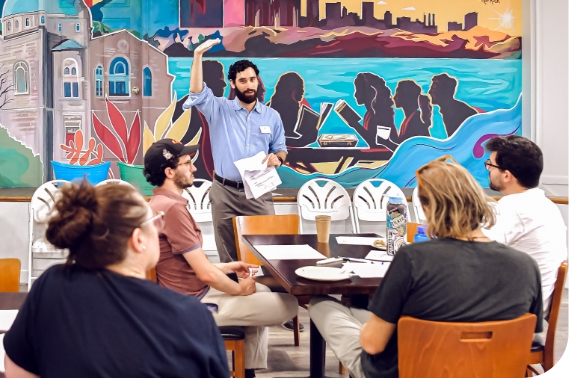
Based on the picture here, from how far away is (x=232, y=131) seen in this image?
4168 millimetres

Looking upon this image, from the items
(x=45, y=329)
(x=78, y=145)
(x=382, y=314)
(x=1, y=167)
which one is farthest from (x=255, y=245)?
(x=1, y=167)

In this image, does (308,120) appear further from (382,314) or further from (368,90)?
(382,314)

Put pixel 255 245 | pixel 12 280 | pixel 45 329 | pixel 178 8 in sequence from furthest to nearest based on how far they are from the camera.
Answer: pixel 178 8 < pixel 255 245 < pixel 12 280 < pixel 45 329

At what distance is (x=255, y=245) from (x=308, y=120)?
2377 millimetres

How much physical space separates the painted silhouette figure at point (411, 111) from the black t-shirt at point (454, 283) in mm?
3484

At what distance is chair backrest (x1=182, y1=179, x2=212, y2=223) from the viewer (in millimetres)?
4816

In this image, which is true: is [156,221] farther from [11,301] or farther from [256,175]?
[256,175]

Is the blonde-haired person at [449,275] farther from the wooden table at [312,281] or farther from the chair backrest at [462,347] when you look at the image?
the wooden table at [312,281]

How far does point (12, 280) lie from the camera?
233 cm

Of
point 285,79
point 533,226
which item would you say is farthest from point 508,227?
point 285,79

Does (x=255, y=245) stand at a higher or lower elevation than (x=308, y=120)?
lower

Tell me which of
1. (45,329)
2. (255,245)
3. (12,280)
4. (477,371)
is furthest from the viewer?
(255,245)

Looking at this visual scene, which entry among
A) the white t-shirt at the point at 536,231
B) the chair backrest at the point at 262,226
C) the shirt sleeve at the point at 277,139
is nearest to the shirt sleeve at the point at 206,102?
the shirt sleeve at the point at 277,139

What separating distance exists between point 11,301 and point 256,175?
2.18 metres
